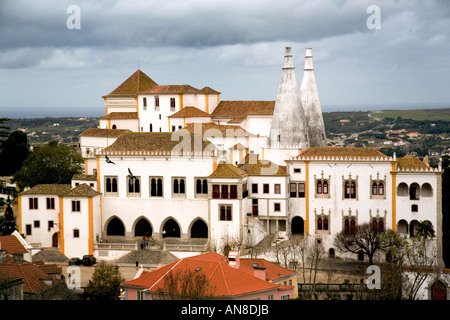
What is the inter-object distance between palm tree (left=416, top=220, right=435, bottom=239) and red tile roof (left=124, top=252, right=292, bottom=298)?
17.4 metres

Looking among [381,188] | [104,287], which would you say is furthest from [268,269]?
[381,188]

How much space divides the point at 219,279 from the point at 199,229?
23036mm

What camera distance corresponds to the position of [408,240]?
59656mm

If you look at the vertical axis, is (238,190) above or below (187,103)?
below

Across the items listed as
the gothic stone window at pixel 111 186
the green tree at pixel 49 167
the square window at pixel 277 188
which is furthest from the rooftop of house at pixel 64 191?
the square window at pixel 277 188

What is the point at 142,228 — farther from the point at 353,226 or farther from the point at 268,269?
the point at 268,269

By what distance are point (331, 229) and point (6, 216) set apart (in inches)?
968

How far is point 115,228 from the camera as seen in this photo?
65000 millimetres

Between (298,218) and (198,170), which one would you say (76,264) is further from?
(298,218)

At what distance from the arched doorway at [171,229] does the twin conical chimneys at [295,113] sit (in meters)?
10.2

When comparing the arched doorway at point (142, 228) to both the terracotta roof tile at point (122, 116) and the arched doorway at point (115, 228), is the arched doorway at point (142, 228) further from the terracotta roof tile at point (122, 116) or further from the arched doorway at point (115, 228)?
the terracotta roof tile at point (122, 116)
